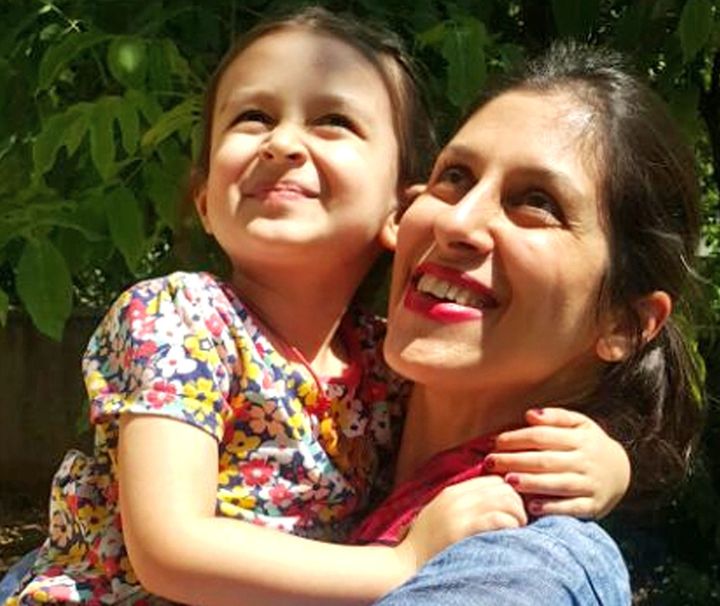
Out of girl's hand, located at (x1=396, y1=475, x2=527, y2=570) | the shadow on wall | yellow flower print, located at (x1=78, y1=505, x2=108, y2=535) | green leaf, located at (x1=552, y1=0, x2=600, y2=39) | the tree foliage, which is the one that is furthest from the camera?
the shadow on wall

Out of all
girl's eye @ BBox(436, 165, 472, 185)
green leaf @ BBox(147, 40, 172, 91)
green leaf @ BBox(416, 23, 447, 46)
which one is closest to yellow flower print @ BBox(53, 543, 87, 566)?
girl's eye @ BBox(436, 165, 472, 185)

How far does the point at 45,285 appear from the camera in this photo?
2773 millimetres

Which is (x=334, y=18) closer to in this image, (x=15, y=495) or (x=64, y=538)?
(x=64, y=538)

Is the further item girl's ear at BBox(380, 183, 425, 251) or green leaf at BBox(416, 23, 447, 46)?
green leaf at BBox(416, 23, 447, 46)

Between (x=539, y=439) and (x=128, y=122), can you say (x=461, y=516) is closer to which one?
(x=539, y=439)

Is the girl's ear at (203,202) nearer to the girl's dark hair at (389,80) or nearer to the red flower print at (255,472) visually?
the girl's dark hair at (389,80)

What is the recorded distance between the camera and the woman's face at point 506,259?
1.90 meters

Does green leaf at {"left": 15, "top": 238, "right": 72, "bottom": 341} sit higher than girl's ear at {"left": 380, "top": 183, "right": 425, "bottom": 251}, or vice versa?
girl's ear at {"left": 380, "top": 183, "right": 425, "bottom": 251}

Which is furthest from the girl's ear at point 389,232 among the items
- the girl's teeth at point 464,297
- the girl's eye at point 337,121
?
the girl's teeth at point 464,297

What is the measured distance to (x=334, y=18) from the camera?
2.28 m

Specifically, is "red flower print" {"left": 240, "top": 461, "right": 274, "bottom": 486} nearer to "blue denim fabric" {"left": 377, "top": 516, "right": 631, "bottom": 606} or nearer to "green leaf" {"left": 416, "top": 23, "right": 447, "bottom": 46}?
"blue denim fabric" {"left": 377, "top": 516, "right": 631, "bottom": 606}

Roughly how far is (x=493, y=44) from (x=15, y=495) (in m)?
5.95

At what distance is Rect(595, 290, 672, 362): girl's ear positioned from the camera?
2.03 meters

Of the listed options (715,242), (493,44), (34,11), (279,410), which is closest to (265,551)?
(279,410)
